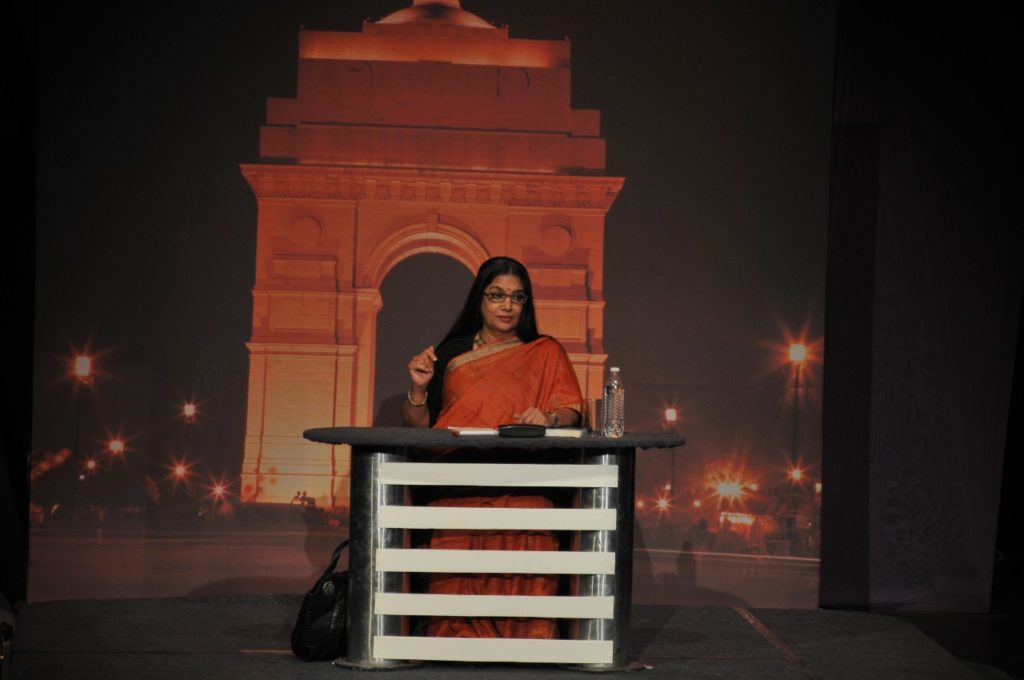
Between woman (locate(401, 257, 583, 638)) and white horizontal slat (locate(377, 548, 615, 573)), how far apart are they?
8 centimetres

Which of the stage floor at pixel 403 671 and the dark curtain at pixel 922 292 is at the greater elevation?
the dark curtain at pixel 922 292

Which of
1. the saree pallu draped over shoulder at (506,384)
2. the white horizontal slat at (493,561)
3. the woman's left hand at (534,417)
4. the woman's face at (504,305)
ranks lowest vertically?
the white horizontal slat at (493,561)

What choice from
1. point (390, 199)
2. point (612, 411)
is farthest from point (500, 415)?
point (390, 199)

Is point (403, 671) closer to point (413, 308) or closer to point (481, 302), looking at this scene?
point (481, 302)

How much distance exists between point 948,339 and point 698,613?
1796 mm

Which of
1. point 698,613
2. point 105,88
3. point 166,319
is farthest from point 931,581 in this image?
point 105,88

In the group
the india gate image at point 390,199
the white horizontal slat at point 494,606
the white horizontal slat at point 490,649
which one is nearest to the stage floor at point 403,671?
the white horizontal slat at point 490,649

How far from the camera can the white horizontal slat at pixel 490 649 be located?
3123 millimetres

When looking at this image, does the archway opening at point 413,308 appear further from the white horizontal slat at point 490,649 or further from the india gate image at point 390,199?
the white horizontal slat at point 490,649

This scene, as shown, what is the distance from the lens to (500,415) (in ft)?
11.3

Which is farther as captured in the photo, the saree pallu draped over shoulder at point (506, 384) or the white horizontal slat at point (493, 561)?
the saree pallu draped over shoulder at point (506, 384)

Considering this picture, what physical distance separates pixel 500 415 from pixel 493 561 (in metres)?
0.46

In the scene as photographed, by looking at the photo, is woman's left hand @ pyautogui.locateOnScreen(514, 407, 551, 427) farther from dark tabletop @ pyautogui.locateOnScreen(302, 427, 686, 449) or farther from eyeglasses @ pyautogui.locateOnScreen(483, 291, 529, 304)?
eyeglasses @ pyautogui.locateOnScreen(483, 291, 529, 304)

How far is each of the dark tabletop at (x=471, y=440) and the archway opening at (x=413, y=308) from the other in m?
1.84
